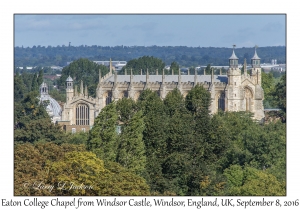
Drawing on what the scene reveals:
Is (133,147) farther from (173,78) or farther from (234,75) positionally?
(173,78)

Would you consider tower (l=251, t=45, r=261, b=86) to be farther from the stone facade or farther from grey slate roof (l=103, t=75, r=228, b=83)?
grey slate roof (l=103, t=75, r=228, b=83)

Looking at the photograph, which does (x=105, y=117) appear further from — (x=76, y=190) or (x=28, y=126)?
(x=28, y=126)

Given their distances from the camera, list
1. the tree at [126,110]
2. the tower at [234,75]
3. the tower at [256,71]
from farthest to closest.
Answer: the tower at [256,71] < the tower at [234,75] < the tree at [126,110]

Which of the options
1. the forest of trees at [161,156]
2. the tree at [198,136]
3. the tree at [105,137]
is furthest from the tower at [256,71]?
the tree at [105,137]

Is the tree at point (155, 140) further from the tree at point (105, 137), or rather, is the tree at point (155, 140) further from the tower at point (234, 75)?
the tower at point (234, 75)

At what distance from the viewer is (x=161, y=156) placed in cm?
7300

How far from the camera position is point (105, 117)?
71312mm

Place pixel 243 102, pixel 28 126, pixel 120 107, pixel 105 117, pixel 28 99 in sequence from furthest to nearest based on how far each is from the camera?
1. pixel 243 102
2. pixel 28 99
3. pixel 28 126
4. pixel 120 107
5. pixel 105 117

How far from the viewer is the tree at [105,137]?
68.6 meters

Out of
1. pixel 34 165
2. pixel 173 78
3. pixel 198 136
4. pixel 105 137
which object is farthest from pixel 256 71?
pixel 34 165

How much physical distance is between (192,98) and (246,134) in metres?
6.43

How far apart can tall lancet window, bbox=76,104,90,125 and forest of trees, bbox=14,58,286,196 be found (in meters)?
41.3

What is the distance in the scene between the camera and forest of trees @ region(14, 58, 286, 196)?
61062 millimetres

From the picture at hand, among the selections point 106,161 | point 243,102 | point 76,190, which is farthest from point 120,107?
point 243,102
